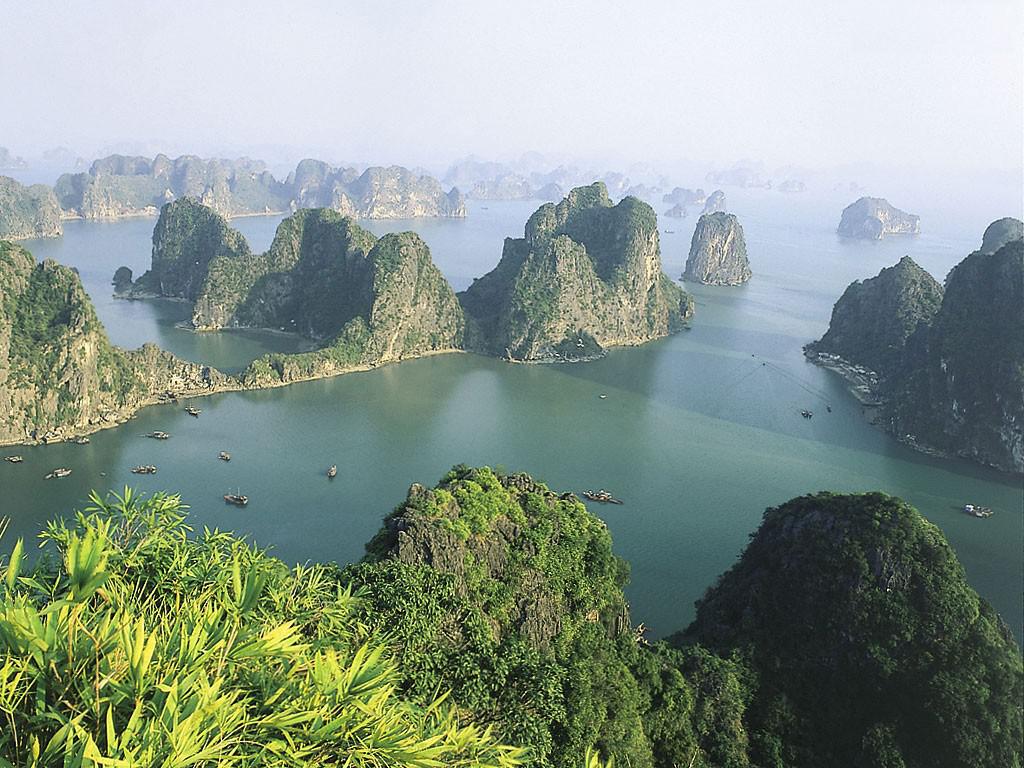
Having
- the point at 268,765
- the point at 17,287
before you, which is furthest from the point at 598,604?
the point at 17,287

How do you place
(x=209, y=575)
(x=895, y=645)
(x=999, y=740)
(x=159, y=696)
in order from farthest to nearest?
(x=895, y=645), (x=999, y=740), (x=209, y=575), (x=159, y=696)

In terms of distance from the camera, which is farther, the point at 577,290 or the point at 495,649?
the point at 577,290

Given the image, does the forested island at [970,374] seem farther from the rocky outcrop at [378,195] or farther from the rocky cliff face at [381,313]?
the rocky outcrop at [378,195]

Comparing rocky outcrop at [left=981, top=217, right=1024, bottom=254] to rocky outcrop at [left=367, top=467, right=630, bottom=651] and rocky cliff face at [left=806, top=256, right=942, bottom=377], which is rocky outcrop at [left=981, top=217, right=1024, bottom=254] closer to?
rocky cliff face at [left=806, top=256, right=942, bottom=377]

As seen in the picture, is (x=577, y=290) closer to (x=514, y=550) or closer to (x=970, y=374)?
(x=970, y=374)

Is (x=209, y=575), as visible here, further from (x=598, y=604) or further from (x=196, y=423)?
(x=196, y=423)

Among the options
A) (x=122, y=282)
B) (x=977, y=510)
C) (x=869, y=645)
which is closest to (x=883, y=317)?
(x=977, y=510)

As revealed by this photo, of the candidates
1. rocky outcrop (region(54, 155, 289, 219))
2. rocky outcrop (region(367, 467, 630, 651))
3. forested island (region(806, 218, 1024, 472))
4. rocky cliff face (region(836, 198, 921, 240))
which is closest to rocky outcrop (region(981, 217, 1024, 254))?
forested island (region(806, 218, 1024, 472))
